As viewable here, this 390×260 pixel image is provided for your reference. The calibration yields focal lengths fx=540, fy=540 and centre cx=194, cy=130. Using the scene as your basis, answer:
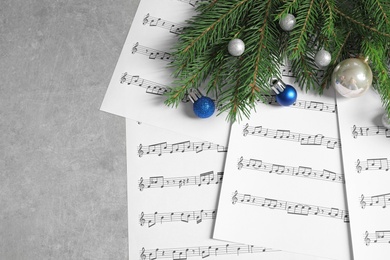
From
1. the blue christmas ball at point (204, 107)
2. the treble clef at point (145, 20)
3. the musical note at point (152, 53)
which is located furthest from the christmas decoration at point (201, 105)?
the treble clef at point (145, 20)

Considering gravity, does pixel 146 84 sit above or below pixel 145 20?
below

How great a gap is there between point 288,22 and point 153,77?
0.33 meters

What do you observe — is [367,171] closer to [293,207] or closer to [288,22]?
[293,207]

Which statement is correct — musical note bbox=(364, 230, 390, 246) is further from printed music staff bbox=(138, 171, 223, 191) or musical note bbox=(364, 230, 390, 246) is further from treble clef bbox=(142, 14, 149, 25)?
treble clef bbox=(142, 14, 149, 25)

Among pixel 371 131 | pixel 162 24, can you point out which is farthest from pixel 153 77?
pixel 371 131

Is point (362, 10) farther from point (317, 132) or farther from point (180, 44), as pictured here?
point (180, 44)

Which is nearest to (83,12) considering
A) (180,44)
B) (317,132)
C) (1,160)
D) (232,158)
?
(180,44)

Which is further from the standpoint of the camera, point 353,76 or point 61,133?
point 61,133

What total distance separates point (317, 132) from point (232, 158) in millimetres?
192

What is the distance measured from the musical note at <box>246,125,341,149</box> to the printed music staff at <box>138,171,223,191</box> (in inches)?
4.8

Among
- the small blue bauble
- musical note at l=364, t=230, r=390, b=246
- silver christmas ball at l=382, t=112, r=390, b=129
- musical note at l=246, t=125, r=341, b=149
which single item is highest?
the small blue bauble

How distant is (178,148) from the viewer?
1.20 m

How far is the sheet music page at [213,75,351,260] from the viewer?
112 cm

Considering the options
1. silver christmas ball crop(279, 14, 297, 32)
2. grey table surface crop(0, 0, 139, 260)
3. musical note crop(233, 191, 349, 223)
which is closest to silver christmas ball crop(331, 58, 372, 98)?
silver christmas ball crop(279, 14, 297, 32)
